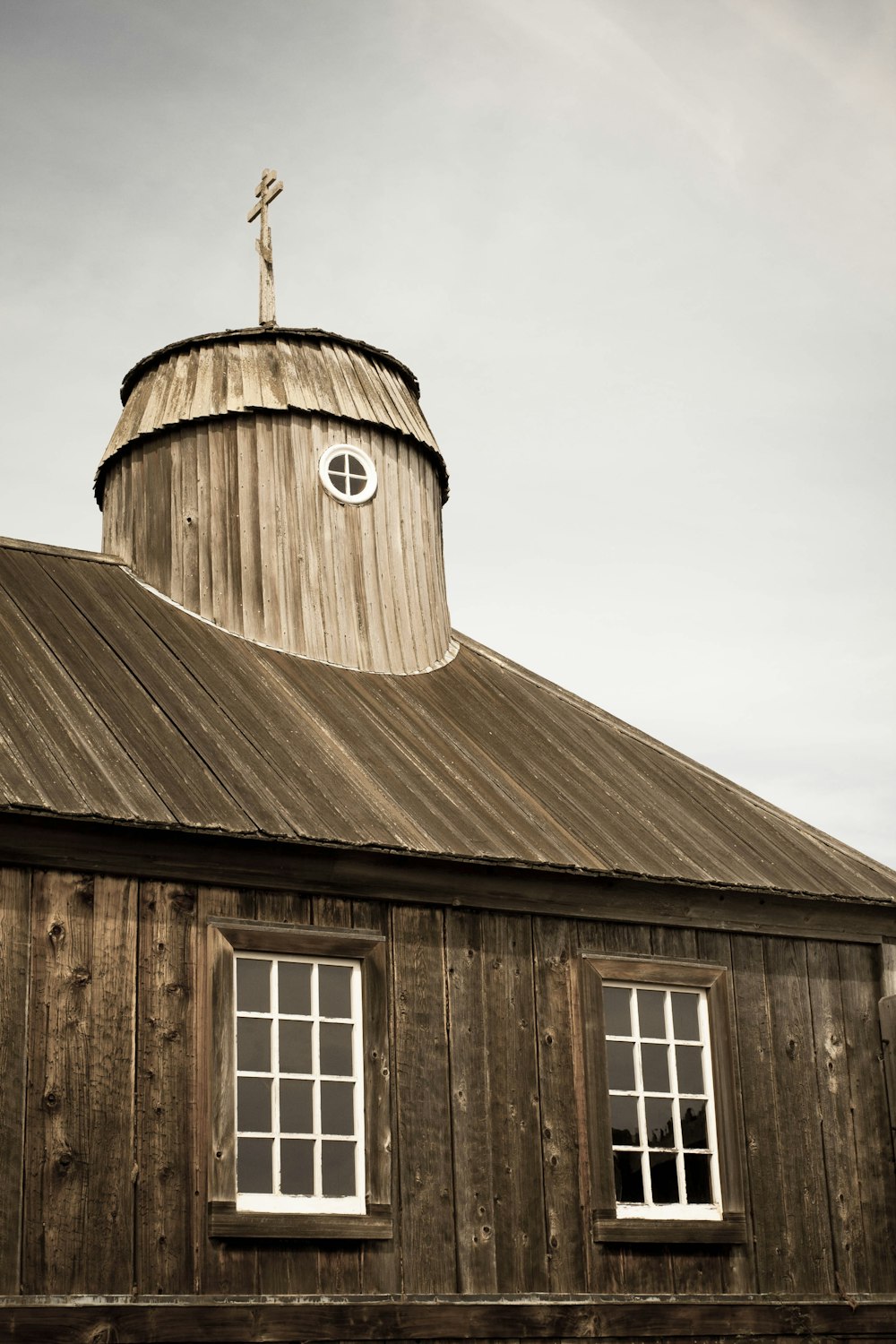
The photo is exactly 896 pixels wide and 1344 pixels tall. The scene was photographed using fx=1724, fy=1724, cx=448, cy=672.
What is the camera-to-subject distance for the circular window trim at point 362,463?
1543 cm

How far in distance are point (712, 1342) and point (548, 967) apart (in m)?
2.71

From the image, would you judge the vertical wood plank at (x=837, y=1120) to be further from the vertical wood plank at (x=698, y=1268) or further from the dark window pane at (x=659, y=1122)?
the dark window pane at (x=659, y=1122)

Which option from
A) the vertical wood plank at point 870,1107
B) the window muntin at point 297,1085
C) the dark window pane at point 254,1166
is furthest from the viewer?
the vertical wood plank at point 870,1107

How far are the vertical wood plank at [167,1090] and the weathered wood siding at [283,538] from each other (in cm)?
A: 427

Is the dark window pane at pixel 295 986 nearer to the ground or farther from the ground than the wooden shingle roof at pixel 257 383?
nearer to the ground

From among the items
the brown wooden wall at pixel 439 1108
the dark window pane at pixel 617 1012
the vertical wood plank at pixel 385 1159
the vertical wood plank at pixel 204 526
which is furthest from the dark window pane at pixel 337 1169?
the vertical wood plank at pixel 204 526

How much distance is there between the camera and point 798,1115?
12562mm

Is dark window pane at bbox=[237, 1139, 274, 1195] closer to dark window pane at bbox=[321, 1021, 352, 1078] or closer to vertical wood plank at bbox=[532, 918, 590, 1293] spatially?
dark window pane at bbox=[321, 1021, 352, 1078]

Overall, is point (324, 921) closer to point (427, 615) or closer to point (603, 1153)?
point (603, 1153)

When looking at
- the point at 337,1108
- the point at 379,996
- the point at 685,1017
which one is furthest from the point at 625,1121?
the point at 337,1108

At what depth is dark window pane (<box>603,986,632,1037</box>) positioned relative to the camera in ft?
39.4

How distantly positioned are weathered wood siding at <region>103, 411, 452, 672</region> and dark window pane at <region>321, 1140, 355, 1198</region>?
15.9 feet

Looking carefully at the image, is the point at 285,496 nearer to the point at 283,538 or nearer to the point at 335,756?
the point at 283,538

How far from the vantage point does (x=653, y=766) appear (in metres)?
14.5
